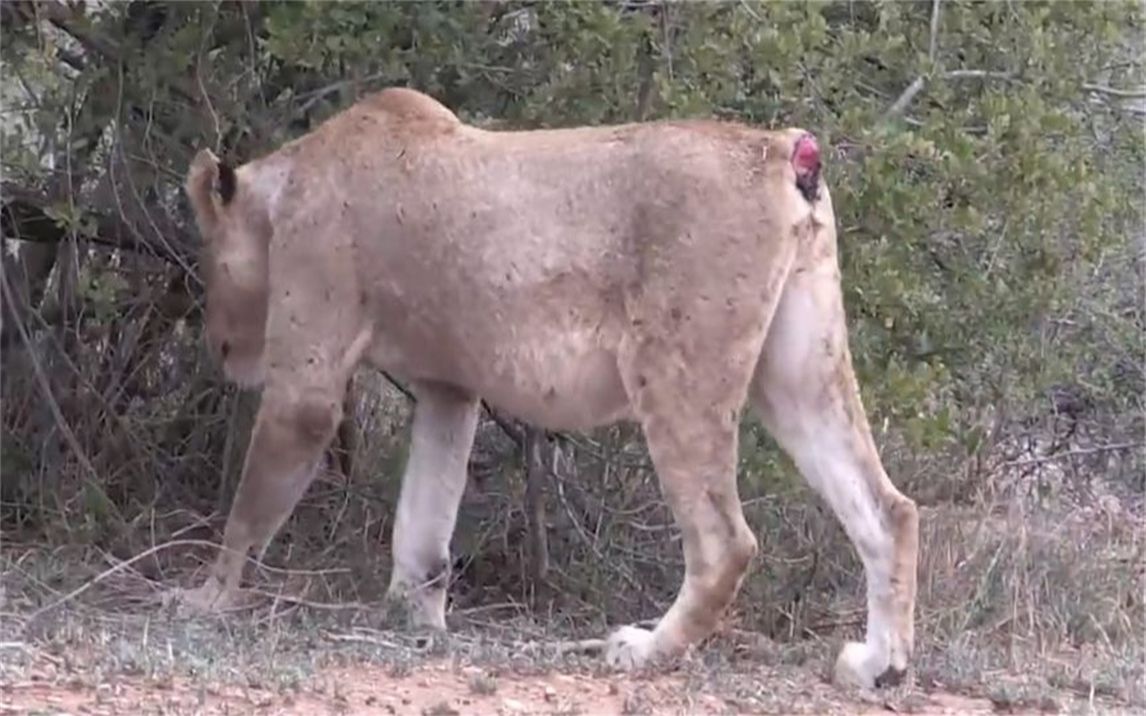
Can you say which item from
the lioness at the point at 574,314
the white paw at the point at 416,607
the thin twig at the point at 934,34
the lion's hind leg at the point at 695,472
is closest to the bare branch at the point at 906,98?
the thin twig at the point at 934,34

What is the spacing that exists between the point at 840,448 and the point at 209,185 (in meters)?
2.17

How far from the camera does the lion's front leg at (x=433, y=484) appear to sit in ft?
23.0

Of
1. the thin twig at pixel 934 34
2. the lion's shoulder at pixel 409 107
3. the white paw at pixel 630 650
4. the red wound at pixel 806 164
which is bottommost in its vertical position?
the white paw at pixel 630 650

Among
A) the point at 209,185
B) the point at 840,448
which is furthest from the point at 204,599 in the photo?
the point at 840,448

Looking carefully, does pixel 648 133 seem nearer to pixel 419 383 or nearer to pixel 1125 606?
pixel 419 383

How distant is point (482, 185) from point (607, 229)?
46cm

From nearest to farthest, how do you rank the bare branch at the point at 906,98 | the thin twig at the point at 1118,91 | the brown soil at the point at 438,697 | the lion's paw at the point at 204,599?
the brown soil at the point at 438,697, the lion's paw at the point at 204,599, the bare branch at the point at 906,98, the thin twig at the point at 1118,91

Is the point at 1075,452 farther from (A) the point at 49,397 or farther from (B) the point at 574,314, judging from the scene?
(A) the point at 49,397

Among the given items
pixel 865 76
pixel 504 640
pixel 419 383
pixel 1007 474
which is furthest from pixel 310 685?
pixel 1007 474

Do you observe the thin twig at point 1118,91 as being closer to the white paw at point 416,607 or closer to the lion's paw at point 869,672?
the lion's paw at point 869,672

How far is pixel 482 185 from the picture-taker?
6.51m

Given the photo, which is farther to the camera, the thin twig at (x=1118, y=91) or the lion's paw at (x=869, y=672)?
the thin twig at (x=1118, y=91)

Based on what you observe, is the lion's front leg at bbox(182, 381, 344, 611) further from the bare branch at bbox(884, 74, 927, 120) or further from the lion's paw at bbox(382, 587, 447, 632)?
the bare branch at bbox(884, 74, 927, 120)

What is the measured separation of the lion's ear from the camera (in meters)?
6.99
